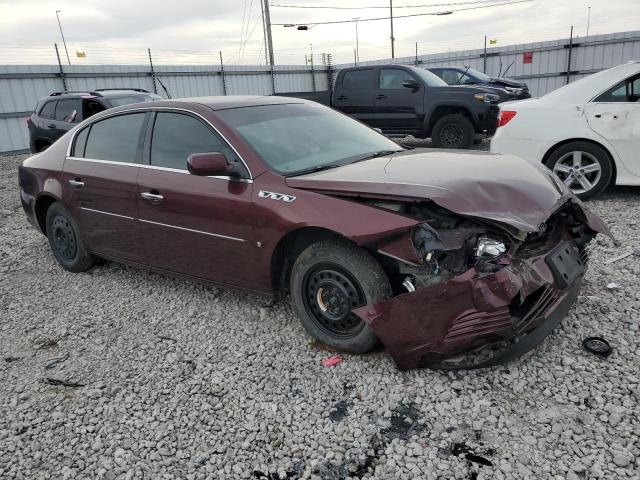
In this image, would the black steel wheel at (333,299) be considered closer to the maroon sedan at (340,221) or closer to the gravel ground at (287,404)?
the maroon sedan at (340,221)

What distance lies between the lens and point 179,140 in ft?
13.1

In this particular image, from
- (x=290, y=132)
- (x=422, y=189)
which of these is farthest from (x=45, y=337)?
(x=422, y=189)

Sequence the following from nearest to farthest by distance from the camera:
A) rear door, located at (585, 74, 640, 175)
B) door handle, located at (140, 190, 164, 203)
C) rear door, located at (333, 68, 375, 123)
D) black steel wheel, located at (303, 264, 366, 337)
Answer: black steel wheel, located at (303, 264, 366, 337) → door handle, located at (140, 190, 164, 203) → rear door, located at (585, 74, 640, 175) → rear door, located at (333, 68, 375, 123)

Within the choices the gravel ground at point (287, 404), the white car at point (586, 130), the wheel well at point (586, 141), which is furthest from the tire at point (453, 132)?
the gravel ground at point (287, 404)

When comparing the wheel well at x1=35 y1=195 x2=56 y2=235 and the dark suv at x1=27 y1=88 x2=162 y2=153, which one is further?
the dark suv at x1=27 y1=88 x2=162 y2=153

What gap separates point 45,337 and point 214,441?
2044 mm

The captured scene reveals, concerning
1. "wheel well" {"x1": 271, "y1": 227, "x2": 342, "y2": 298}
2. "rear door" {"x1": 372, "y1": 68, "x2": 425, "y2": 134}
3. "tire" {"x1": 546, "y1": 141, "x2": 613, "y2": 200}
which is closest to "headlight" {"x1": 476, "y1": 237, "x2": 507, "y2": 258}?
"wheel well" {"x1": 271, "y1": 227, "x2": 342, "y2": 298}

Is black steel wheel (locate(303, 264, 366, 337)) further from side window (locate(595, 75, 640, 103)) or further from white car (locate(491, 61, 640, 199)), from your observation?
side window (locate(595, 75, 640, 103))

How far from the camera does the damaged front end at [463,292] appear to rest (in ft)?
8.77

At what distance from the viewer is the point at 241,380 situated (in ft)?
10.3

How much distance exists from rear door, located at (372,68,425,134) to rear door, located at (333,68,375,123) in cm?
19

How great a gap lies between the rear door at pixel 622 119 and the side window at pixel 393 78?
5.25 meters

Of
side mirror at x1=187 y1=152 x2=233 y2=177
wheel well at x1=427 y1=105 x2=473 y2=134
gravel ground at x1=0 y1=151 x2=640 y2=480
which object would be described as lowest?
gravel ground at x1=0 y1=151 x2=640 y2=480

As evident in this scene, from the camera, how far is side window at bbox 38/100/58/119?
421 inches
